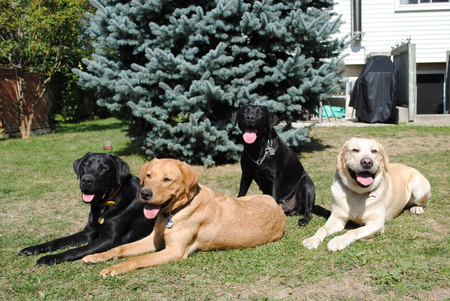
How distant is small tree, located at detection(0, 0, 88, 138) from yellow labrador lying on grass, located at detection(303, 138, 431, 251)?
1229cm

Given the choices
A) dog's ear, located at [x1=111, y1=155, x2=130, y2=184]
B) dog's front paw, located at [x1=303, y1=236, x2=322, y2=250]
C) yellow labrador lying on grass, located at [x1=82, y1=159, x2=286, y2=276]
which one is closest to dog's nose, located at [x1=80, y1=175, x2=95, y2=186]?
dog's ear, located at [x1=111, y1=155, x2=130, y2=184]

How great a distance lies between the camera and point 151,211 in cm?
381

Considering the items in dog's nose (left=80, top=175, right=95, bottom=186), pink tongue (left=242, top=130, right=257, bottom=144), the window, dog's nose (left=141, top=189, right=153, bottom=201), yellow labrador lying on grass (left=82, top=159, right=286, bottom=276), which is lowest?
yellow labrador lying on grass (left=82, top=159, right=286, bottom=276)

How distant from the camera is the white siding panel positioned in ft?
55.8

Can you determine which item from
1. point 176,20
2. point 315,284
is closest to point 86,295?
point 315,284

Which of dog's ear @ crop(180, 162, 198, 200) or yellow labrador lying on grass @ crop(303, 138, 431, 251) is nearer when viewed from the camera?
dog's ear @ crop(180, 162, 198, 200)

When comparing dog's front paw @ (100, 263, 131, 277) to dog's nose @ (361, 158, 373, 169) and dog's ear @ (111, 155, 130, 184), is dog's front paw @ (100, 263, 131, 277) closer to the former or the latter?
dog's ear @ (111, 155, 130, 184)

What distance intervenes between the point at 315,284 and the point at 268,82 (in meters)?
6.45

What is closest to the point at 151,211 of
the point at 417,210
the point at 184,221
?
the point at 184,221

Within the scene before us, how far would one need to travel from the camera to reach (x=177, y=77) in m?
8.30

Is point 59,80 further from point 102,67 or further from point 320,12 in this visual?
point 320,12

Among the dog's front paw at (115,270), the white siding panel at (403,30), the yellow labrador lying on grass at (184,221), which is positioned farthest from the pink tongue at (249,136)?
the white siding panel at (403,30)

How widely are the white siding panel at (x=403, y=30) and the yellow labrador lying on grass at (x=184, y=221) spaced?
49.5ft

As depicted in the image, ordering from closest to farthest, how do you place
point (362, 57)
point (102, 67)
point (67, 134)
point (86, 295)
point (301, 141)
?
point (86, 295)
point (102, 67)
point (301, 141)
point (67, 134)
point (362, 57)
